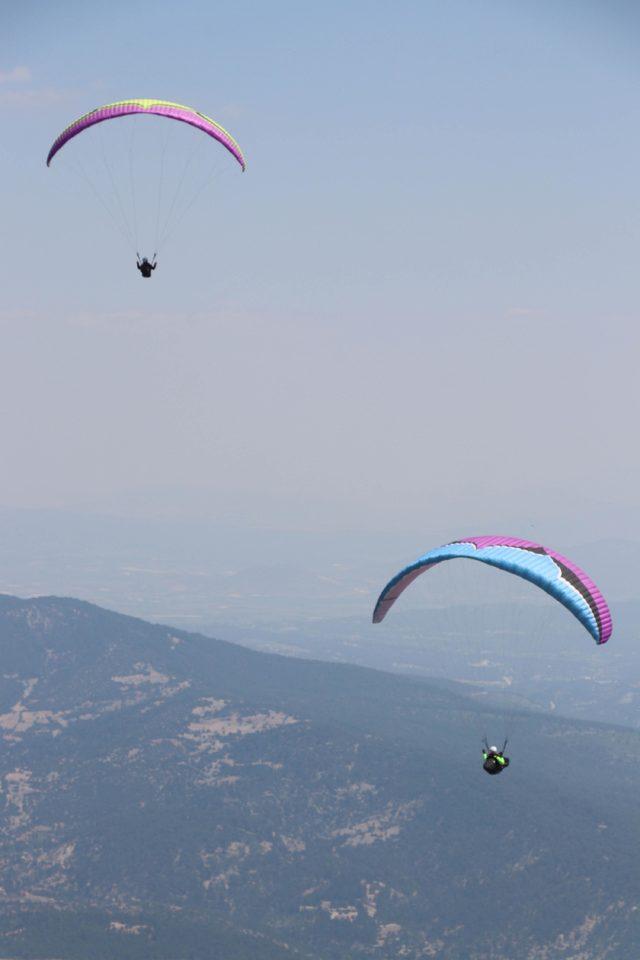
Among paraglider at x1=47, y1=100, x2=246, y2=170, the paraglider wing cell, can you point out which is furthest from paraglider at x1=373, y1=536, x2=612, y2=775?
paraglider at x1=47, y1=100, x2=246, y2=170

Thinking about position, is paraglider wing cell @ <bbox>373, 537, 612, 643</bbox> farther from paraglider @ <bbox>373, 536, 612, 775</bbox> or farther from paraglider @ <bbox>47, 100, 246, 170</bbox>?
paraglider @ <bbox>47, 100, 246, 170</bbox>

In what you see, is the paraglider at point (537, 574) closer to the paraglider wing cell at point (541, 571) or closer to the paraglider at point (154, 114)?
the paraglider wing cell at point (541, 571)

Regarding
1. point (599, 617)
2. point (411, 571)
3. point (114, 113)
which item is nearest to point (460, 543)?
point (411, 571)

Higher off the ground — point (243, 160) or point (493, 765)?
point (243, 160)

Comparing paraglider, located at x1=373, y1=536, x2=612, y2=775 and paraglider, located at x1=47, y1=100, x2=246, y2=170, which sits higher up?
paraglider, located at x1=47, y1=100, x2=246, y2=170

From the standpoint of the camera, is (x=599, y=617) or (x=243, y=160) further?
(x=243, y=160)

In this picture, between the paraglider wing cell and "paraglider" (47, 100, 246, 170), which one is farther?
"paraglider" (47, 100, 246, 170)

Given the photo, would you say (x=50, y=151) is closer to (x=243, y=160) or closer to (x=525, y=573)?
(x=243, y=160)
